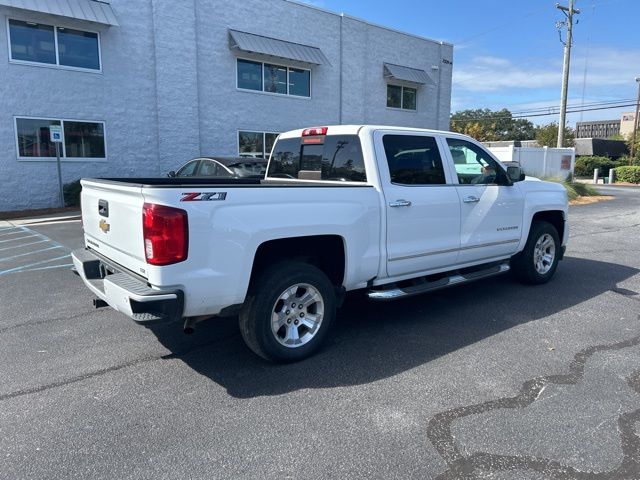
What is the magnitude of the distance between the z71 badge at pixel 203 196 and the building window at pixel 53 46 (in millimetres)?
13818

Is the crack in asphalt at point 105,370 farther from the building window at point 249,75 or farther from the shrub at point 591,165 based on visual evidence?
the shrub at point 591,165

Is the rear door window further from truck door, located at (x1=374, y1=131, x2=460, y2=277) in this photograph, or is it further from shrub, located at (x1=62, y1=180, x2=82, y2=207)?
shrub, located at (x1=62, y1=180, x2=82, y2=207)

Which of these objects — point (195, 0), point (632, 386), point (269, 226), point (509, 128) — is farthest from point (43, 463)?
point (509, 128)

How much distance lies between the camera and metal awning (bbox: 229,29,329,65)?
17.1 meters

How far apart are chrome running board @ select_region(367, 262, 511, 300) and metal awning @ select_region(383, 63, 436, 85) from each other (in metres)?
17.8

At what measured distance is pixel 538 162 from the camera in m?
22.5

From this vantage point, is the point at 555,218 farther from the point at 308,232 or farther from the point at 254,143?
the point at 254,143

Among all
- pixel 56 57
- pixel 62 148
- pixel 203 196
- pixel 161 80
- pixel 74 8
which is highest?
pixel 74 8

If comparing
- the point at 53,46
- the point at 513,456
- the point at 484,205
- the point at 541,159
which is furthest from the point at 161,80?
the point at 541,159

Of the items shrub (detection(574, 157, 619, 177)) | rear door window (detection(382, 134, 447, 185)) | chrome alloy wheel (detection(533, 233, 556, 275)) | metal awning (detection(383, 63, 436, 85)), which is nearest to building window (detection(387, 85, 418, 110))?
metal awning (detection(383, 63, 436, 85))

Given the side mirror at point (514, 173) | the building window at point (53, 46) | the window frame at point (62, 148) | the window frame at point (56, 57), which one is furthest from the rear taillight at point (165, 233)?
the building window at point (53, 46)

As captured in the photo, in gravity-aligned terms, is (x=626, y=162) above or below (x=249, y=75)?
below

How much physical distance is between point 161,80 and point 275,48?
175 inches

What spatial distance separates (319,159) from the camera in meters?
5.09
